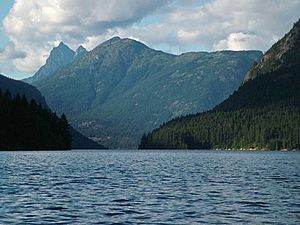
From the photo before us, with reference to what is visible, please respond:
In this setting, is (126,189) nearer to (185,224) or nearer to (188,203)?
(188,203)

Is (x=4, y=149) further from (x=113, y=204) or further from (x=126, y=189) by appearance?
(x=113, y=204)

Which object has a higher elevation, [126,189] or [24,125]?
[24,125]

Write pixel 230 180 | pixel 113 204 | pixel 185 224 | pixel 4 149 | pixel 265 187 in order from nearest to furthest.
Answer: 1. pixel 185 224
2. pixel 113 204
3. pixel 265 187
4. pixel 230 180
5. pixel 4 149

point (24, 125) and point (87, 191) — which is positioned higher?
point (24, 125)

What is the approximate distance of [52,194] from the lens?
52250 millimetres

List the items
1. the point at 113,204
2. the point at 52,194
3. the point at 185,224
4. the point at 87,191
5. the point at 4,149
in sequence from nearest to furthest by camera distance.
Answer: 1. the point at 185,224
2. the point at 113,204
3. the point at 52,194
4. the point at 87,191
5. the point at 4,149

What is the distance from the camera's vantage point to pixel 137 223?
36.6m

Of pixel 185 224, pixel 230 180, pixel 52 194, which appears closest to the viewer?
pixel 185 224

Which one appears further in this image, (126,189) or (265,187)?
(265,187)

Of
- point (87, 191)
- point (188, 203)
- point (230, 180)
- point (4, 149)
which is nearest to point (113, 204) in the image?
point (188, 203)

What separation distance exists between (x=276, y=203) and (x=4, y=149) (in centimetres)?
15758

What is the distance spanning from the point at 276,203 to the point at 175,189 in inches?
567

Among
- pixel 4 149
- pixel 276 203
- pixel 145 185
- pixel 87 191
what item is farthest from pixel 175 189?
pixel 4 149

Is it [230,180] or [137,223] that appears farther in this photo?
[230,180]
